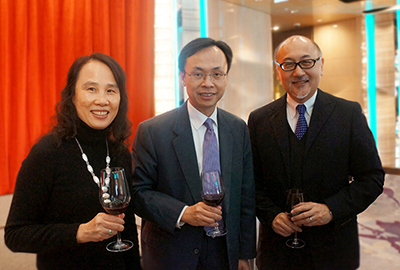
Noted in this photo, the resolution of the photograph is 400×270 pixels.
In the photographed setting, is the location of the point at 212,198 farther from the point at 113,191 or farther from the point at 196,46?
the point at 196,46

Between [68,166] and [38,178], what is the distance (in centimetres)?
13

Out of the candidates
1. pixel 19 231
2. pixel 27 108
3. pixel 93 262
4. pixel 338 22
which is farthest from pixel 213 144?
pixel 338 22

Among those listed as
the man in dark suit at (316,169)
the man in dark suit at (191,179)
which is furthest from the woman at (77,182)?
the man in dark suit at (316,169)

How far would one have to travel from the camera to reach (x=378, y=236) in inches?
163

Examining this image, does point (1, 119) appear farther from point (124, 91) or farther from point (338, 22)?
point (338, 22)

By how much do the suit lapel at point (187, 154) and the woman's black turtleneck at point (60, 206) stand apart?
1.13 ft

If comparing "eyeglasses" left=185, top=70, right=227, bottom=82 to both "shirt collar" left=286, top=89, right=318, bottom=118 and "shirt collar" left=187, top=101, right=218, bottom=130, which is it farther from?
"shirt collar" left=286, top=89, right=318, bottom=118

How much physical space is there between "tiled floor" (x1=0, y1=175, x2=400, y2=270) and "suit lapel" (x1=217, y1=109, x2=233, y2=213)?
161cm

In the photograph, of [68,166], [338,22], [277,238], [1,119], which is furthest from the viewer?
[338,22]

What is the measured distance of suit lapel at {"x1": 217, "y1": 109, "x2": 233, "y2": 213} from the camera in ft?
5.89

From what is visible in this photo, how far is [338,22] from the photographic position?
8016mm

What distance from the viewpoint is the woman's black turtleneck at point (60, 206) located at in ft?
4.46

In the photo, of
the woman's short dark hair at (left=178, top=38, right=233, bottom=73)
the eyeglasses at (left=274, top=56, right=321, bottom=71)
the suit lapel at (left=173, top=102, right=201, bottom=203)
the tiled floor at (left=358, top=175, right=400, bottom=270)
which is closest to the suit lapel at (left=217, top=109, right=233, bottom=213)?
the suit lapel at (left=173, top=102, right=201, bottom=203)

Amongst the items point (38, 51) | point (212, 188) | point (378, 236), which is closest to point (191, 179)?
point (212, 188)
